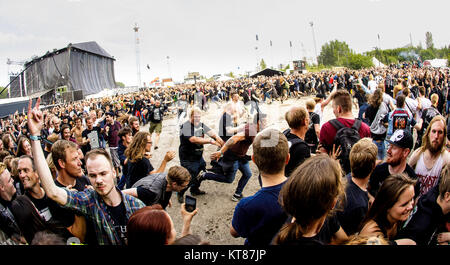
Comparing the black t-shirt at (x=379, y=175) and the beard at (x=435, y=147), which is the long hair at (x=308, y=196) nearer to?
the black t-shirt at (x=379, y=175)

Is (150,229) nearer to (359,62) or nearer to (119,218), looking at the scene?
(119,218)

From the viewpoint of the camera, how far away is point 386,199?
159 centimetres

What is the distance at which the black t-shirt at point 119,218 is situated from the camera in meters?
1.65

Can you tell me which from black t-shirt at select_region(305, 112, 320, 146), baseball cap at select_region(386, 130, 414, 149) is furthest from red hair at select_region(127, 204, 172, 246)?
black t-shirt at select_region(305, 112, 320, 146)

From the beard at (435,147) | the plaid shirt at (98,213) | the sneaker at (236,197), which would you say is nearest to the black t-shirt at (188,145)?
the sneaker at (236,197)

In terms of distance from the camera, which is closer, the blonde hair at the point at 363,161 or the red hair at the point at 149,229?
the red hair at the point at 149,229

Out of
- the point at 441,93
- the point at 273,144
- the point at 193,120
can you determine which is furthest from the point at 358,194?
the point at 441,93

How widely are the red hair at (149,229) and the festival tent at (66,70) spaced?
2.69 meters

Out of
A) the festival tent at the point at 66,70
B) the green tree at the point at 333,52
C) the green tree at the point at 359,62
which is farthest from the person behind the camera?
the green tree at the point at 333,52

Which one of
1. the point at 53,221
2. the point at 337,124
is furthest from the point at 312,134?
the point at 53,221

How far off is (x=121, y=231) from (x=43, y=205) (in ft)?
3.11

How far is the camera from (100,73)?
5.14 m
